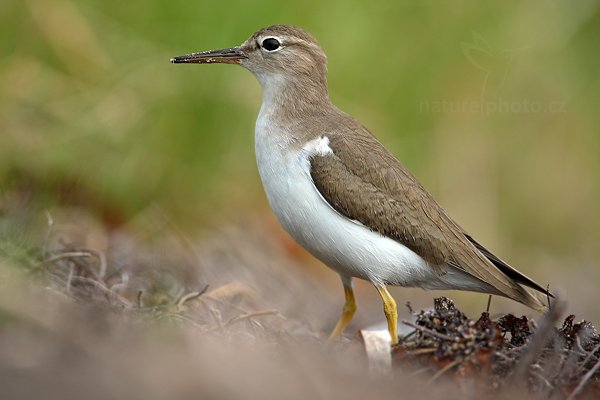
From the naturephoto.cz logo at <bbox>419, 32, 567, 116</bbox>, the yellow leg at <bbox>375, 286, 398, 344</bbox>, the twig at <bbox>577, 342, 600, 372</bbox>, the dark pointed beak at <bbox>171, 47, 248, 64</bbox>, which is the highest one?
the naturephoto.cz logo at <bbox>419, 32, 567, 116</bbox>

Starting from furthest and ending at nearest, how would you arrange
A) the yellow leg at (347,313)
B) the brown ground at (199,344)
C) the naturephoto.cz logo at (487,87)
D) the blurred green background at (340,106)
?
the naturephoto.cz logo at (487,87), the blurred green background at (340,106), the yellow leg at (347,313), the brown ground at (199,344)

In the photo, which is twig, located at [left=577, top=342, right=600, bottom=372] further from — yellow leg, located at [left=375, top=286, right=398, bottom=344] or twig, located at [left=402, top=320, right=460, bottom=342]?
yellow leg, located at [left=375, top=286, right=398, bottom=344]

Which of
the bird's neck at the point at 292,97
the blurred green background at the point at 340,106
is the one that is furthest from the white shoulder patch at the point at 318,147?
the blurred green background at the point at 340,106

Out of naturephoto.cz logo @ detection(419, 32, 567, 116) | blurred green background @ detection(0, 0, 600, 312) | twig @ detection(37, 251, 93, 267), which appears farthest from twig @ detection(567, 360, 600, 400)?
naturephoto.cz logo @ detection(419, 32, 567, 116)

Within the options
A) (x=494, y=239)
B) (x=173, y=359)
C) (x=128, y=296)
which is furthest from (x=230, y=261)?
(x=173, y=359)

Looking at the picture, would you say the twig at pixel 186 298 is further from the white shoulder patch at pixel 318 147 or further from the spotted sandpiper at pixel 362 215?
the white shoulder patch at pixel 318 147

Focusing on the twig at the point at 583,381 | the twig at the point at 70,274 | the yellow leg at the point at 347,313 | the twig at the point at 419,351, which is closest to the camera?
the twig at the point at 583,381

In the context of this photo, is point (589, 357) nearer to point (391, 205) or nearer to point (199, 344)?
point (391, 205)
